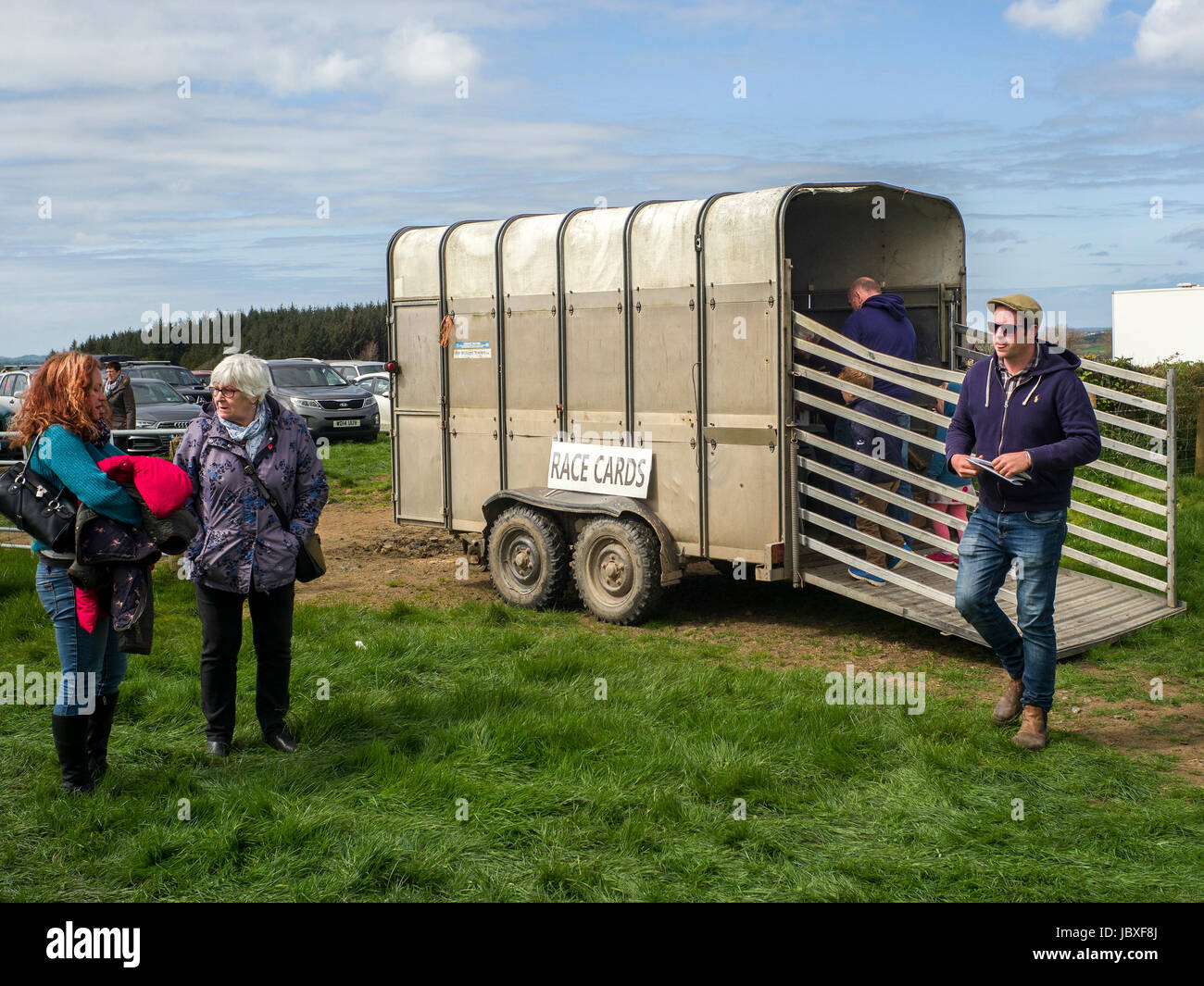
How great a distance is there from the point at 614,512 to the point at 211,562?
3.86m

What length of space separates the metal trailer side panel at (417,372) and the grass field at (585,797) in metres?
3.28

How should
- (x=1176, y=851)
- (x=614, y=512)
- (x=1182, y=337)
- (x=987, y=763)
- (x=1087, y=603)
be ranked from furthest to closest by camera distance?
(x=1182, y=337) → (x=614, y=512) → (x=1087, y=603) → (x=987, y=763) → (x=1176, y=851)

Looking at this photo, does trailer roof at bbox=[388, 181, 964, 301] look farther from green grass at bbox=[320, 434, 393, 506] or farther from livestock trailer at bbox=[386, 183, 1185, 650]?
green grass at bbox=[320, 434, 393, 506]

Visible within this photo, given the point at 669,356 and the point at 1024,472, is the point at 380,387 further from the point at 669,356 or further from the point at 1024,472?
the point at 1024,472

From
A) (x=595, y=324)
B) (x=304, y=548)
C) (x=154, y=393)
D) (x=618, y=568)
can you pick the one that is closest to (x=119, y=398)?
(x=154, y=393)

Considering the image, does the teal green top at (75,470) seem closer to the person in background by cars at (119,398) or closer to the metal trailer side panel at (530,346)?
the metal trailer side panel at (530,346)

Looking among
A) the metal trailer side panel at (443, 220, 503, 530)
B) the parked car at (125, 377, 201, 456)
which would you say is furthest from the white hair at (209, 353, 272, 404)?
the parked car at (125, 377, 201, 456)

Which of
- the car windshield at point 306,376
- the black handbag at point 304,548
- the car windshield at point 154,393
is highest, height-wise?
the car windshield at point 306,376

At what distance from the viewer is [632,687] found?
6.75 meters

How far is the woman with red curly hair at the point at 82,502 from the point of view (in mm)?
4934

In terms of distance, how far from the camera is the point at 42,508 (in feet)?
16.3

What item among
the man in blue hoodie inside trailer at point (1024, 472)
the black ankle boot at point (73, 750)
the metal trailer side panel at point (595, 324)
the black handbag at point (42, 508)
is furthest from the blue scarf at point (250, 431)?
the metal trailer side panel at point (595, 324)

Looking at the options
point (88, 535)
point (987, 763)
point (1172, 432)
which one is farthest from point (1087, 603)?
point (88, 535)
